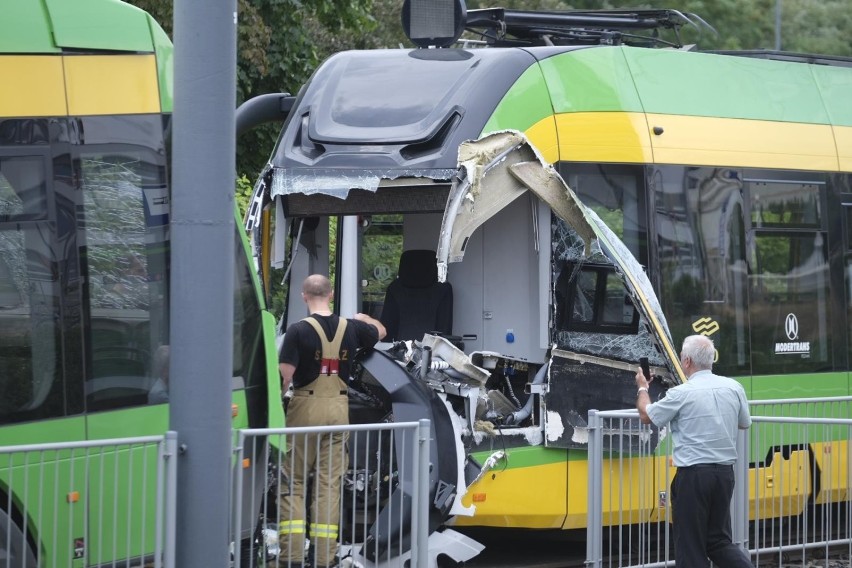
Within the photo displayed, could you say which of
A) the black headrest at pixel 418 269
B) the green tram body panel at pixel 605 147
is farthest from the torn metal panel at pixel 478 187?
the black headrest at pixel 418 269

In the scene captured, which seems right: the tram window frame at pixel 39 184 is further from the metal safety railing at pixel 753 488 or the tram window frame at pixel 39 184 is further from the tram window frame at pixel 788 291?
the tram window frame at pixel 788 291

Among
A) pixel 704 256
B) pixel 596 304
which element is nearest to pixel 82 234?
pixel 596 304

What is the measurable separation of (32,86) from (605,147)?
14.5ft

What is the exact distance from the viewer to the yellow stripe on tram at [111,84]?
290 inches

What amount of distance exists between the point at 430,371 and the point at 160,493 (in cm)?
360

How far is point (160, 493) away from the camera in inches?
240

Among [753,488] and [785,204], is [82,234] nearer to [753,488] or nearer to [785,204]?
[753,488]

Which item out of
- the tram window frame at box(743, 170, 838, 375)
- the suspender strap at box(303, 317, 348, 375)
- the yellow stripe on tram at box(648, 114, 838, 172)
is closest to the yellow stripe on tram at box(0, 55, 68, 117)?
the suspender strap at box(303, 317, 348, 375)

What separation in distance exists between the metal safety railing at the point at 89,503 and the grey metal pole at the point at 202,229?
0.19 metres

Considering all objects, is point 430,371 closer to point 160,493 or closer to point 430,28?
point 430,28

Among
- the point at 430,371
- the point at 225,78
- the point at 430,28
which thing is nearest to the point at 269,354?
the point at 430,371

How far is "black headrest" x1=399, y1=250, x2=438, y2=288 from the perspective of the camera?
10.7m

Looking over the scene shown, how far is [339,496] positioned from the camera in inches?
311

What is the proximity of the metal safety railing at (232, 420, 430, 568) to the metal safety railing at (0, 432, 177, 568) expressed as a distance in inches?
28.0
